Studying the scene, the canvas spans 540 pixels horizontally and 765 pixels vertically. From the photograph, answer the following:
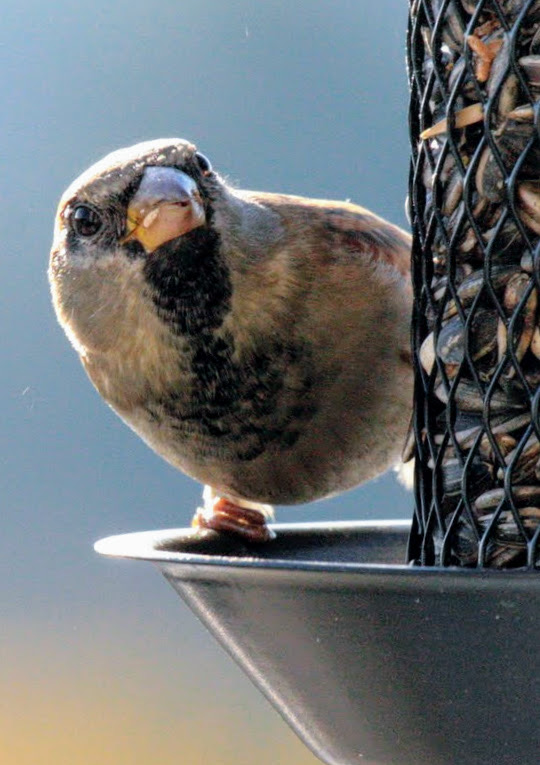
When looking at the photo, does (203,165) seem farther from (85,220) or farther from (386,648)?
(386,648)

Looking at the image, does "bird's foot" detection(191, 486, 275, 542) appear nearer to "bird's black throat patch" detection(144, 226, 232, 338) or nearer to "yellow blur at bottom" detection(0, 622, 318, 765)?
"bird's black throat patch" detection(144, 226, 232, 338)

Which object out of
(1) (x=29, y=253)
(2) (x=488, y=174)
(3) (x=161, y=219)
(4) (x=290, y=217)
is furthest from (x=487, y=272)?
(1) (x=29, y=253)

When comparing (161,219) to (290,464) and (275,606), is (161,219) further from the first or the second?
(275,606)

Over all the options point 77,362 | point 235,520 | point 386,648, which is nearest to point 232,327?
point 235,520

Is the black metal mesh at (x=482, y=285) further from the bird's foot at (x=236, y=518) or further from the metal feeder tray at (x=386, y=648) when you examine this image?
the bird's foot at (x=236, y=518)

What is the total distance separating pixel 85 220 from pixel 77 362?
295cm

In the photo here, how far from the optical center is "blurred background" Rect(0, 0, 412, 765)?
16.4 ft

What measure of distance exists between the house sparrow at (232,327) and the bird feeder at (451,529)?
0.52 meters

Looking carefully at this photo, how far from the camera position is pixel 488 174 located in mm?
1646

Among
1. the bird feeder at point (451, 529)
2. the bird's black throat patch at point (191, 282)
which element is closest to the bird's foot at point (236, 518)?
the bird's black throat patch at point (191, 282)

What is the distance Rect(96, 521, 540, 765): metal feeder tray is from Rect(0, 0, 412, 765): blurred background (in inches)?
132

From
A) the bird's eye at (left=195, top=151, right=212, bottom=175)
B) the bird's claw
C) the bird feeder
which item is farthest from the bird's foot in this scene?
the bird's eye at (left=195, top=151, right=212, bottom=175)

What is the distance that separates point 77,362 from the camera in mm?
5312

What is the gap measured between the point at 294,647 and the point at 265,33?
401cm
